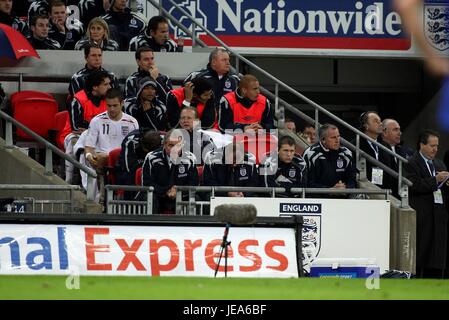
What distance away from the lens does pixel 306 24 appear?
2064 cm

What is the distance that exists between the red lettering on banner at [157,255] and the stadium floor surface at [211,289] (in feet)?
7.29

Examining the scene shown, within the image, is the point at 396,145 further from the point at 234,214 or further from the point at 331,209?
the point at 234,214

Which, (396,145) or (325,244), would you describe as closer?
(325,244)

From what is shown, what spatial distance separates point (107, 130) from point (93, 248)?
4.42m

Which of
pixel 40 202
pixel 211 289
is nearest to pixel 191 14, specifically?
pixel 40 202

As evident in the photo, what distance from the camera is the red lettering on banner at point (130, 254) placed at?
10.5 metres

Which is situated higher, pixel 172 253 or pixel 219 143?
pixel 219 143

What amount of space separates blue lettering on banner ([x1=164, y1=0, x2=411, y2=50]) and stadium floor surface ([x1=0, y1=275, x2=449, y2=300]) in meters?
12.5

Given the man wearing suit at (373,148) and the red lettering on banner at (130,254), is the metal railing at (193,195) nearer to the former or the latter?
the man wearing suit at (373,148)

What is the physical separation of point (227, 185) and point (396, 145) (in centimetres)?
311

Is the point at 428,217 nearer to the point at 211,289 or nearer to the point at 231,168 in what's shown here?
the point at 231,168

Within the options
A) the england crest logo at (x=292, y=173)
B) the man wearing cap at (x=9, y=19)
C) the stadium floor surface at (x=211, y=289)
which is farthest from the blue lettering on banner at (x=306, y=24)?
the stadium floor surface at (x=211, y=289)
